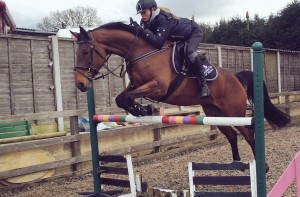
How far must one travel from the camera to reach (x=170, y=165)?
6.56 meters

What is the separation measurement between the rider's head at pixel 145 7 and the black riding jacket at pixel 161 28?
3.1 inches

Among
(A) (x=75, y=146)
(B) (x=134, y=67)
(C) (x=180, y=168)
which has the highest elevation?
(B) (x=134, y=67)

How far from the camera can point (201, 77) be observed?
4043 millimetres

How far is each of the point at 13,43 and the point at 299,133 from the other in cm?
665

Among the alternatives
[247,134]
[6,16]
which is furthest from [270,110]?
[6,16]

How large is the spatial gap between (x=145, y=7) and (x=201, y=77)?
2.99ft

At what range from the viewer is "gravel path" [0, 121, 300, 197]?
514 cm

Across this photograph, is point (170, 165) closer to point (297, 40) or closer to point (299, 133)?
point (299, 133)

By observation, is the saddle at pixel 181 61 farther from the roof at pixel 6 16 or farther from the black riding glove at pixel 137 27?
the roof at pixel 6 16

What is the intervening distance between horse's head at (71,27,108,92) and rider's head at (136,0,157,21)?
55cm

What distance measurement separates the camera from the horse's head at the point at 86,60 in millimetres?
3482

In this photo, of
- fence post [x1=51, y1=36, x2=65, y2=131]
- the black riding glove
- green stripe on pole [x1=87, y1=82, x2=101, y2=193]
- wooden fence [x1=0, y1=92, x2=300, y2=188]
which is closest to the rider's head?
the black riding glove

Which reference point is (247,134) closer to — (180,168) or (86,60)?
(180,168)

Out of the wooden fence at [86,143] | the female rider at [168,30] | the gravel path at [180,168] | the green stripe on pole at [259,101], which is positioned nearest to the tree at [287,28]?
the gravel path at [180,168]
